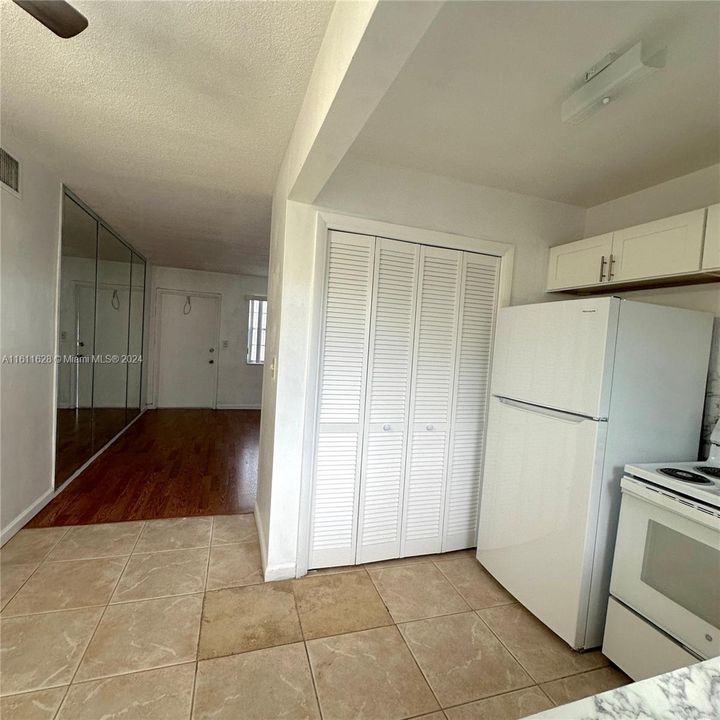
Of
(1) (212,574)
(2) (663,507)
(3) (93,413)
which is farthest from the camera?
(3) (93,413)

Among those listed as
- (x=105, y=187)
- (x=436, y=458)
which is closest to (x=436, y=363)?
(x=436, y=458)

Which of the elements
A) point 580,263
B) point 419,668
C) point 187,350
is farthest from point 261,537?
point 187,350

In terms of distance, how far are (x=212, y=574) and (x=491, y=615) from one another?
1.50 metres

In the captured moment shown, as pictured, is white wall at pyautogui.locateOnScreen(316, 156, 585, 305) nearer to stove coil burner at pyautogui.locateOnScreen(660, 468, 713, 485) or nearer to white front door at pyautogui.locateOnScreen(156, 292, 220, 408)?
stove coil burner at pyautogui.locateOnScreen(660, 468, 713, 485)

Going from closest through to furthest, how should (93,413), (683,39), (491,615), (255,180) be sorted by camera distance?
(683,39) → (491,615) → (255,180) → (93,413)

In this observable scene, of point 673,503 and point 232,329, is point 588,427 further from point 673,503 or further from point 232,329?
point 232,329

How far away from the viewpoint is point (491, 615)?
1.87 metres

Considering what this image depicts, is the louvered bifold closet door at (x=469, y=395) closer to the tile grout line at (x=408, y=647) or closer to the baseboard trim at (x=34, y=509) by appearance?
the tile grout line at (x=408, y=647)

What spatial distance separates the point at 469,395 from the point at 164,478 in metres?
2.77

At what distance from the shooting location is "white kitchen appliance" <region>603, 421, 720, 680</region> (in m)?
1.28

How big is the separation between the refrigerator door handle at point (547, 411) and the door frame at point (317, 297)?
0.96m

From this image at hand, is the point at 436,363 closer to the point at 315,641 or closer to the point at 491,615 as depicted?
the point at 491,615

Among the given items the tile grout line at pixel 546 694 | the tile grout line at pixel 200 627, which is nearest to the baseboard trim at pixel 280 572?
the tile grout line at pixel 200 627

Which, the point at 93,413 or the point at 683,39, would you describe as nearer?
the point at 683,39
